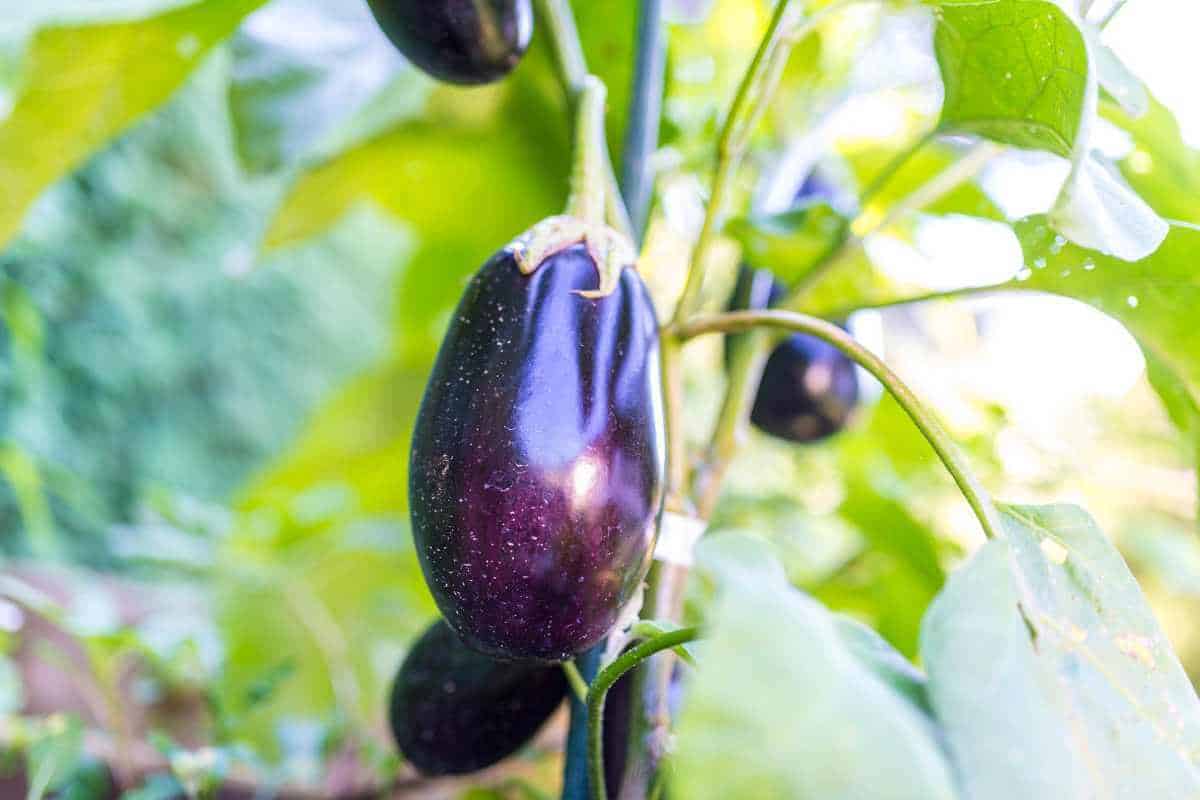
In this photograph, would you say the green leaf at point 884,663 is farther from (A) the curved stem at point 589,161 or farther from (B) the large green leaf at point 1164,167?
(B) the large green leaf at point 1164,167

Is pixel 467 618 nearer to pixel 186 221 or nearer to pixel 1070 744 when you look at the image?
pixel 1070 744

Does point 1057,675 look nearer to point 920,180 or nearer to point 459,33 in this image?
point 459,33

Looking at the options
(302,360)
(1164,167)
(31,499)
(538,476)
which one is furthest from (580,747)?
(302,360)

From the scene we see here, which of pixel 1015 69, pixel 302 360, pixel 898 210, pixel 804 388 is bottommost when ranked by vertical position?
pixel 302 360

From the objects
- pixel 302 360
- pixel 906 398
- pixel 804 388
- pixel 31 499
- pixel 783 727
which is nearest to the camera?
pixel 783 727

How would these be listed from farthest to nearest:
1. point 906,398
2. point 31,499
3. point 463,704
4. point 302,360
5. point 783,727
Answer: point 302,360 → point 31,499 → point 463,704 → point 906,398 → point 783,727

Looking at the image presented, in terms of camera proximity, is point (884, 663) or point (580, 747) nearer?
point (884, 663)

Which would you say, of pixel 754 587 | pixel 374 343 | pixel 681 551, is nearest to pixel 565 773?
pixel 681 551

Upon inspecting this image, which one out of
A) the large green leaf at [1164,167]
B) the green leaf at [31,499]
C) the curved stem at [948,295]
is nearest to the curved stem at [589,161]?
the curved stem at [948,295]

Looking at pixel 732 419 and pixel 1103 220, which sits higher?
pixel 1103 220
